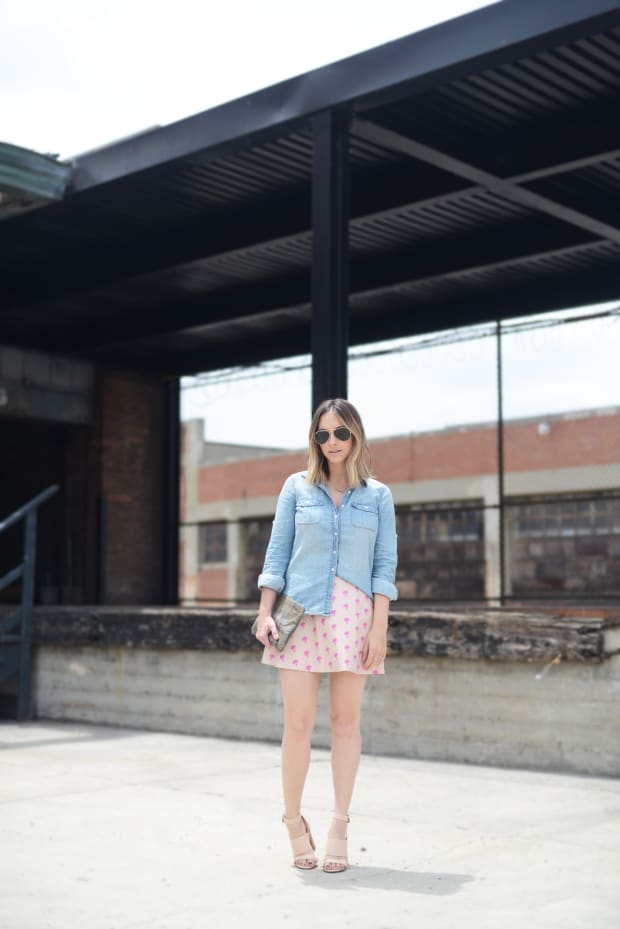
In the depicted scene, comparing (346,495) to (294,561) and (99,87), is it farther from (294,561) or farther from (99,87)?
(99,87)

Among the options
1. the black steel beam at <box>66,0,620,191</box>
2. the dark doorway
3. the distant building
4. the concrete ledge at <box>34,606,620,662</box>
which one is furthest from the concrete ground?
the distant building

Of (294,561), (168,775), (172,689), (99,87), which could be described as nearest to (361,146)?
(99,87)

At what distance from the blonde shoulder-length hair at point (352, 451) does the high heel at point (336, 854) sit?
3.97ft

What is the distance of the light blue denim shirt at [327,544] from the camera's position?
4.34 meters

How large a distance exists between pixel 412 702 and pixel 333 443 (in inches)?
133

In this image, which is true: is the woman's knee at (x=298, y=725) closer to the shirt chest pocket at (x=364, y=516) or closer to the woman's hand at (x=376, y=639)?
the woman's hand at (x=376, y=639)

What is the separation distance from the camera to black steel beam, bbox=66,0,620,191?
6867mm

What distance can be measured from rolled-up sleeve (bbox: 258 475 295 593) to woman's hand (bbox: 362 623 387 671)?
369mm

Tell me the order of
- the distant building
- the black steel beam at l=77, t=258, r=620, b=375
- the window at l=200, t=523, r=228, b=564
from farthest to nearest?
the window at l=200, t=523, r=228, b=564
the distant building
the black steel beam at l=77, t=258, r=620, b=375

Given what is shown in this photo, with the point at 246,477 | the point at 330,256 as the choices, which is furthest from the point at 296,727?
the point at 246,477

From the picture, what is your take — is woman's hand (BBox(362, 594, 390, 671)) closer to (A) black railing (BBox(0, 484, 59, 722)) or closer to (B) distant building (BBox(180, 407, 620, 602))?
(A) black railing (BBox(0, 484, 59, 722))

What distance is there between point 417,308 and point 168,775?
8036 millimetres

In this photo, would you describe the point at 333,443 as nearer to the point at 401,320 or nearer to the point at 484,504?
the point at 401,320

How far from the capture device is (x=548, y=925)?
3.62 m
